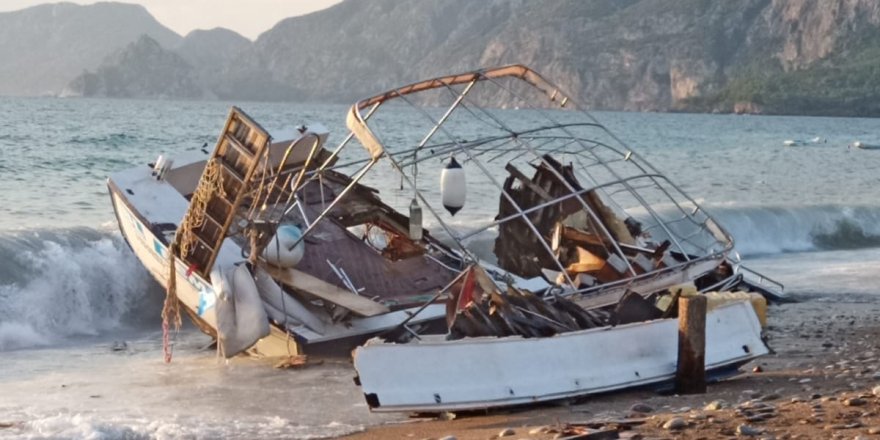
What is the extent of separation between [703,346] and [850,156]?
4656 cm

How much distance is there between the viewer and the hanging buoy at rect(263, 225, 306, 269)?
12.5 metres

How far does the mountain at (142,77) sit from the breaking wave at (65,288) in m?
146

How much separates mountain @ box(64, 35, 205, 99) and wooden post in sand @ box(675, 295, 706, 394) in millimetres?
154866

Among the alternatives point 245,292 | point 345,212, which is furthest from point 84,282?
point 245,292

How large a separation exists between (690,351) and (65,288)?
8.75 metres

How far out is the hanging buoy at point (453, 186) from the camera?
12.3 meters

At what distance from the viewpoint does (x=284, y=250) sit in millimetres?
12539

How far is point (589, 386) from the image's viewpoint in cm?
992

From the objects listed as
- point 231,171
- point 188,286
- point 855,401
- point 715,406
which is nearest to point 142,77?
point 188,286

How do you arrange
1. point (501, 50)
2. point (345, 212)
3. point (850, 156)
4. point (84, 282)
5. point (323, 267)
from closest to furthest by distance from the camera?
point (323, 267) → point (345, 212) → point (84, 282) → point (850, 156) → point (501, 50)

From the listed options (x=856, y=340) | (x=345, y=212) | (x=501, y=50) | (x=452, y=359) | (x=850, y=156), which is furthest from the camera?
(x=501, y=50)

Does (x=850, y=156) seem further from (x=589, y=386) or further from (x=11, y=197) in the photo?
(x=589, y=386)

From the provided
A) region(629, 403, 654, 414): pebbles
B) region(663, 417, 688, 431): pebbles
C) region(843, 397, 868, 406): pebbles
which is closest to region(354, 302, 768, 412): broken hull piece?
region(629, 403, 654, 414): pebbles

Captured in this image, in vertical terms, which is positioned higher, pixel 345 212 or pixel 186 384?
pixel 345 212
